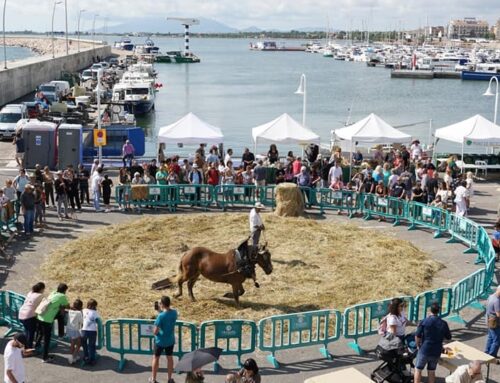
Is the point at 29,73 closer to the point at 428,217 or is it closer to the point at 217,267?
the point at 428,217

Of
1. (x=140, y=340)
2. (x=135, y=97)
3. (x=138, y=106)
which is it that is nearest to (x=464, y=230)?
(x=140, y=340)

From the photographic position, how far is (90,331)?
38.7 ft

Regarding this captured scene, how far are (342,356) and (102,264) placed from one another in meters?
6.95

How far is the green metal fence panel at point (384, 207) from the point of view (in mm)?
21562

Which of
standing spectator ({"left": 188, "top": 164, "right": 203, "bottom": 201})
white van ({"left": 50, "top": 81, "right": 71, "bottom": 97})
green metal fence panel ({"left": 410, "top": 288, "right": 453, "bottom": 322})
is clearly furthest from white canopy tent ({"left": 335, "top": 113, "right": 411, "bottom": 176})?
white van ({"left": 50, "top": 81, "right": 71, "bottom": 97})

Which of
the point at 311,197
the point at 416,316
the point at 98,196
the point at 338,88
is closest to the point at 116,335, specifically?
the point at 416,316

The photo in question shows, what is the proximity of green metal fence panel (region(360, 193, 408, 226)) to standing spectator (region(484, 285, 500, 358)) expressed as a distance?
9.09 metres

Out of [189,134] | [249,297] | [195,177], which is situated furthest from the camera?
[189,134]

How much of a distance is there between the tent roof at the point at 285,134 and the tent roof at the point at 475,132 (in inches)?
214

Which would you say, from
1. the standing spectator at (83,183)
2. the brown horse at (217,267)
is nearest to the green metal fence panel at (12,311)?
the brown horse at (217,267)

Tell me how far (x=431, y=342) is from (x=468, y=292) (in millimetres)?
3780

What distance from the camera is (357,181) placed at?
23.8 m

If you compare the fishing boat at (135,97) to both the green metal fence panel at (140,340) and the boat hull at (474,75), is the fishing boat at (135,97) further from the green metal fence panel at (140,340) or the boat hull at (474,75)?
the boat hull at (474,75)

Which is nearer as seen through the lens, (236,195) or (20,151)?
(236,195)
